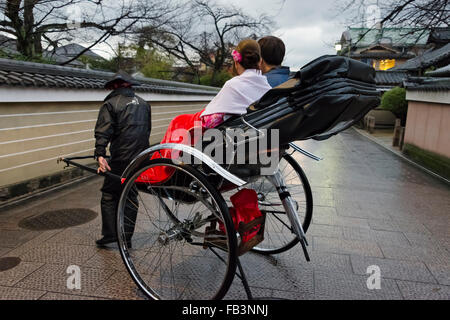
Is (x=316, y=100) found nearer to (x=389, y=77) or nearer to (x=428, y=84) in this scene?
(x=428, y=84)

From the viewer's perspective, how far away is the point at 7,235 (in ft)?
12.3

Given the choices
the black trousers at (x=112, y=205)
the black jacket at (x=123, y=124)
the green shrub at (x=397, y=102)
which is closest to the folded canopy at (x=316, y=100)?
the black jacket at (x=123, y=124)

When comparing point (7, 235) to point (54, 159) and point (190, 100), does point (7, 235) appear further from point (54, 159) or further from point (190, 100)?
point (190, 100)

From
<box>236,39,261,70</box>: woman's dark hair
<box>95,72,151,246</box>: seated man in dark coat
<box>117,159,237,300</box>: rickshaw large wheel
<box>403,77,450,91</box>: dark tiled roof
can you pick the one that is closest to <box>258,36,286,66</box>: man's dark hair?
Result: <box>236,39,261,70</box>: woman's dark hair

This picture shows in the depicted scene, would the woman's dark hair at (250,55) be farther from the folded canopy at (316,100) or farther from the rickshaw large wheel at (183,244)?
the rickshaw large wheel at (183,244)

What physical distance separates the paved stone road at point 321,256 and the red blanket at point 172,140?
3.16 feet

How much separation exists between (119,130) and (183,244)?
1.26m

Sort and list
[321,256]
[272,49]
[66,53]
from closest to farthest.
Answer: [272,49]
[321,256]
[66,53]

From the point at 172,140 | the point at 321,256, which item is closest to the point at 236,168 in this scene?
the point at 172,140

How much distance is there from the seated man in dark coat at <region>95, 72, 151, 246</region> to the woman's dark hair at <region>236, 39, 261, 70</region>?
130 centimetres

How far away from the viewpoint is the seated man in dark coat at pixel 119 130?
3178 millimetres

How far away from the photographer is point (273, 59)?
2.72 m

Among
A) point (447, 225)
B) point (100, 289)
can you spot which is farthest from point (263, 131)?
point (447, 225)

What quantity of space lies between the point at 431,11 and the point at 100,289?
31.1ft
